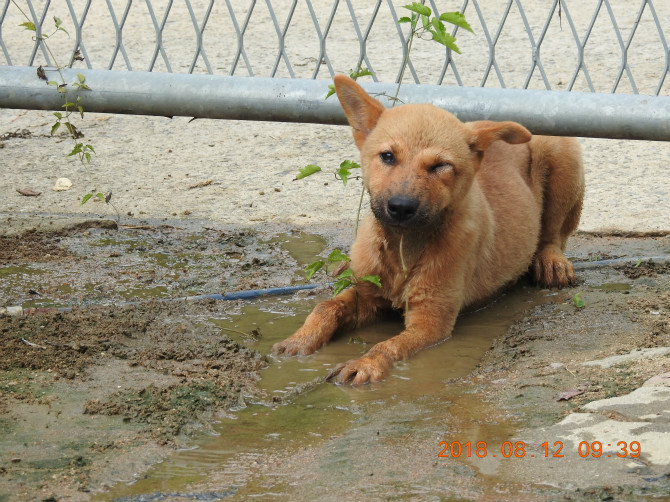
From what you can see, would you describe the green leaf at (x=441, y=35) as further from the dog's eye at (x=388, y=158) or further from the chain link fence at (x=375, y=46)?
the chain link fence at (x=375, y=46)

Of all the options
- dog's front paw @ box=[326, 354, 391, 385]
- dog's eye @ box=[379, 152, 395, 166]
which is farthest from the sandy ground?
dog's front paw @ box=[326, 354, 391, 385]

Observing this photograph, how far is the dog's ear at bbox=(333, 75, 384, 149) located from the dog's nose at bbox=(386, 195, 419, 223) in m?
0.61

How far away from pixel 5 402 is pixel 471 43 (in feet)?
28.9

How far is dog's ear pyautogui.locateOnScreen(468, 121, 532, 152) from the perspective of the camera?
467 centimetres

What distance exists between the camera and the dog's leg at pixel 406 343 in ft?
13.5

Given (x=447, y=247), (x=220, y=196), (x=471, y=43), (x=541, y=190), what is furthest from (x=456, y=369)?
(x=471, y=43)

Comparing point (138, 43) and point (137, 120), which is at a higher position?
point (138, 43)

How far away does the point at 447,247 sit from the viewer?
4.84m

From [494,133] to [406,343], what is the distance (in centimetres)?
118

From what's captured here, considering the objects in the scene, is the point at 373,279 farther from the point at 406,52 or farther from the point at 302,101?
the point at 406,52

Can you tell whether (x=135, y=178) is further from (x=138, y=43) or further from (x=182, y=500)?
(x=182, y=500)

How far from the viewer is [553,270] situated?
566 centimetres
